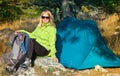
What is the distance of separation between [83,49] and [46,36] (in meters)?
1.53

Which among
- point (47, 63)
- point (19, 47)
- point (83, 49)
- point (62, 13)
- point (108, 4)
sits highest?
point (108, 4)

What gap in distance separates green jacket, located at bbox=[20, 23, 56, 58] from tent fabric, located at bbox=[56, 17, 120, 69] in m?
1.17

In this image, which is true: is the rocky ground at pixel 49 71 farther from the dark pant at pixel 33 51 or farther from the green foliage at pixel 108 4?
the green foliage at pixel 108 4

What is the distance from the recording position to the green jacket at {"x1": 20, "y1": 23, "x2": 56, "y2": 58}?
9.30 m

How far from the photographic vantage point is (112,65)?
10.3 metres

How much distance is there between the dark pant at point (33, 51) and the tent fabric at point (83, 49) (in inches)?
48.6

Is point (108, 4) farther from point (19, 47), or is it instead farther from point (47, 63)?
point (19, 47)

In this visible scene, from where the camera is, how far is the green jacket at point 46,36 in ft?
30.5

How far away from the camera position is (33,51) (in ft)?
30.1

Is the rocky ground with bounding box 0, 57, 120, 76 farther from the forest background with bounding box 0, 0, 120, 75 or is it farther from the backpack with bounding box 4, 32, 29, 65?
the forest background with bounding box 0, 0, 120, 75

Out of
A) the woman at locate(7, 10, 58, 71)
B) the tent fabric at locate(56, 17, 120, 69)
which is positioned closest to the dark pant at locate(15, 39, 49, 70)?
the woman at locate(7, 10, 58, 71)

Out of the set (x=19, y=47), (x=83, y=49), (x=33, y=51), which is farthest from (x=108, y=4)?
(x=19, y=47)

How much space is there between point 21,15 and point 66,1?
4.46 meters

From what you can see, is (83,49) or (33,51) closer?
(33,51)
